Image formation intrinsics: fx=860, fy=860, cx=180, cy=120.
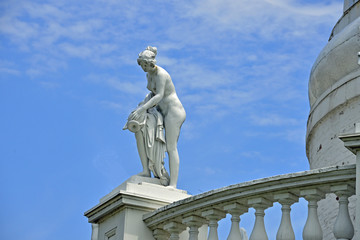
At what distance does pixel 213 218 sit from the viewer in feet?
34.2

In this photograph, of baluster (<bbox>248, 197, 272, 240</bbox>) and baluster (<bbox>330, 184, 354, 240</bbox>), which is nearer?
baluster (<bbox>330, 184, 354, 240</bbox>)

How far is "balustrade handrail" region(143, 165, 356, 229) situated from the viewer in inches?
356

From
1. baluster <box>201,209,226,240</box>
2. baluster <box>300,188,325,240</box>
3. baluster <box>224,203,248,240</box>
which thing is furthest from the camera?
baluster <box>201,209,226,240</box>

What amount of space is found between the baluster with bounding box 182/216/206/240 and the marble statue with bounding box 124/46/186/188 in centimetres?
121

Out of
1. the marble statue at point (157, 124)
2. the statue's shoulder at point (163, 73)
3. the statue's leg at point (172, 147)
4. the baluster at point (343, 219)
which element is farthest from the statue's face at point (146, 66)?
the baluster at point (343, 219)

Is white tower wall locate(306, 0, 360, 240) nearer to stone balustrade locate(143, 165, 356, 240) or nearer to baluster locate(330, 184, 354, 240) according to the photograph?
stone balustrade locate(143, 165, 356, 240)

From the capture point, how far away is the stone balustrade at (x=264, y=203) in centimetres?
904

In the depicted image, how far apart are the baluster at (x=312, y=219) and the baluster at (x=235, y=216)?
96cm

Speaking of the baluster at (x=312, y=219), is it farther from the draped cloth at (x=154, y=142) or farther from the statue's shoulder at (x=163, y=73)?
the statue's shoulder at (x=163, y=73)

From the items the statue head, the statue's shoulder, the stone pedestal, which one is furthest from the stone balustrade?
the statue head

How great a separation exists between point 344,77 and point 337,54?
50cm

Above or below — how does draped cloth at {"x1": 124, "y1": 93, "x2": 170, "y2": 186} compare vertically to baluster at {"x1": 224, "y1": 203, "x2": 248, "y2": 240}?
above

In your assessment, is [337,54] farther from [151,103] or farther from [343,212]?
[343,212]

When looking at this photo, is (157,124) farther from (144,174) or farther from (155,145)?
(144,174)
